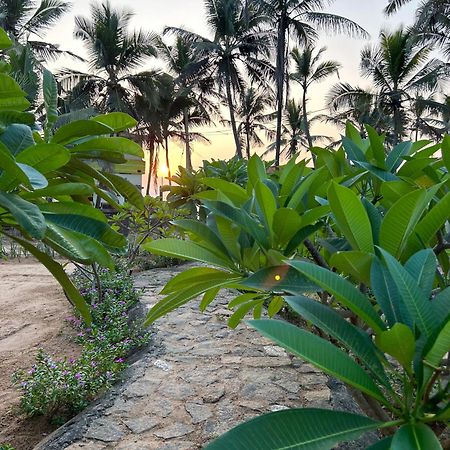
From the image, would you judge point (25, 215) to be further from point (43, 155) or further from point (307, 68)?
point (307, 68)

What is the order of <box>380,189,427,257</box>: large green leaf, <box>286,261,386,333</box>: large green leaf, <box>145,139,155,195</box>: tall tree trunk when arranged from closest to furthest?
<box>286,261,386,333</box>: large green leaf, <box>380,189,427,257</box>: large green leaf, <box>145,139,155,195</box>: tall tree trunk

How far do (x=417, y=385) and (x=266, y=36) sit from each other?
872 inches

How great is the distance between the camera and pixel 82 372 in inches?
Result: 112

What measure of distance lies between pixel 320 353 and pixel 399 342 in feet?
0.35

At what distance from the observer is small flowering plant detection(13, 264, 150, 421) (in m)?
2.66

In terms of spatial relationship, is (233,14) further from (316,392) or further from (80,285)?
(316,392)

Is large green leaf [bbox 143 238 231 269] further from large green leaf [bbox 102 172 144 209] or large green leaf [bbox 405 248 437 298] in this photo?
large green leaf [bbox 102 172 144 209]

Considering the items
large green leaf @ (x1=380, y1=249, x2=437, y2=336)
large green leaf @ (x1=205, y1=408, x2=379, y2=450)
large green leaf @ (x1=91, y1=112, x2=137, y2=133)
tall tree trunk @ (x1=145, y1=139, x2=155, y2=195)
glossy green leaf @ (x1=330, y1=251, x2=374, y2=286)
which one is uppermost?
tall tree trunk @ (x1=145, y1=139, x2=155, y2=195)

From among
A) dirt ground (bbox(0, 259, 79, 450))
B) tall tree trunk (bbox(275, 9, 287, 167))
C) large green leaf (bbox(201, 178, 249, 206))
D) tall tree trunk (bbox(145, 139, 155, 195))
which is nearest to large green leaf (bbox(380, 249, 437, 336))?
large green leaf (bbox(201, 178, 249, 206))

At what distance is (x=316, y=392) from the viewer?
2959 mm

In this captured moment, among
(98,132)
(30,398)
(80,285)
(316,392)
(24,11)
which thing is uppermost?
(24,11)

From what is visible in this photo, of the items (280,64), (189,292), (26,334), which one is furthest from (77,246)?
(280,64)

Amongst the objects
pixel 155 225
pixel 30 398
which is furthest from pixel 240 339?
pixel 155 225

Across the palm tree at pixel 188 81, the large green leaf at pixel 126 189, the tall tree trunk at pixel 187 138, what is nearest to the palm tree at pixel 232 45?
the palm tree at pixel 188 81
